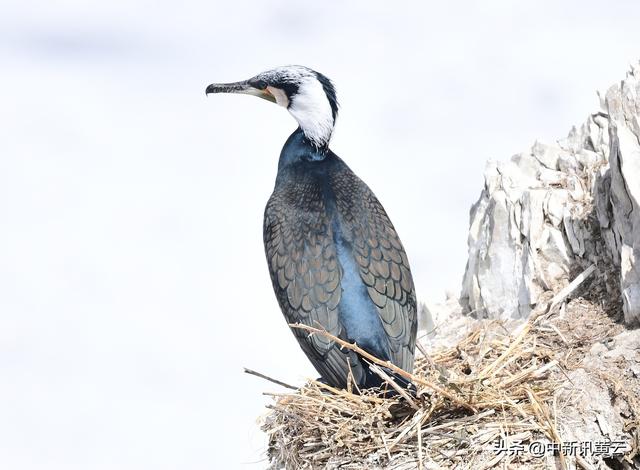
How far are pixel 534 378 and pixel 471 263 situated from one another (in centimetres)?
245

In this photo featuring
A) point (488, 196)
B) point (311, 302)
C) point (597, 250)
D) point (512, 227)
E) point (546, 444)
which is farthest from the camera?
point (488, 196)

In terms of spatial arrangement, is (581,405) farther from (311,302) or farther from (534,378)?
(311,302)

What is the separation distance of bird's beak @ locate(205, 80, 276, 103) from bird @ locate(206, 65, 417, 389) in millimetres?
259

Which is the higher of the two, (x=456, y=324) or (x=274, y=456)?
(x=456, y=324)

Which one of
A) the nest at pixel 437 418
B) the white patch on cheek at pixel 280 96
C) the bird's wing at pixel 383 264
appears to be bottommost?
the nest at pixel 437 418

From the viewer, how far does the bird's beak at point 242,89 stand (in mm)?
7418

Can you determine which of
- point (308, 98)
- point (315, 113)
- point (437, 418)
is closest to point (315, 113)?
point (315, 113)

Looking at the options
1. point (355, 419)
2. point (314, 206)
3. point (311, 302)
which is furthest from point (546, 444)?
point (314, 206)

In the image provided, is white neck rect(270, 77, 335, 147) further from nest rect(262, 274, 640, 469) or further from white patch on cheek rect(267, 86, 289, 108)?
nest rect(262, 274, 640, 469)

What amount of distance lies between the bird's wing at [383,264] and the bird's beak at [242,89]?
3.20 feet

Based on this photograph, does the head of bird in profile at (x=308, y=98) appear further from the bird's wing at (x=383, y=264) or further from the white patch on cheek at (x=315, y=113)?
the bird's wing at (x=383, y=264)

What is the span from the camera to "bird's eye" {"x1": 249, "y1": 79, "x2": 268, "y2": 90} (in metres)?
7.35

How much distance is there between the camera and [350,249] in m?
6.24

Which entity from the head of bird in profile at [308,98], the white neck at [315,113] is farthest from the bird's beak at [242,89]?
the white neck at [315,113]
